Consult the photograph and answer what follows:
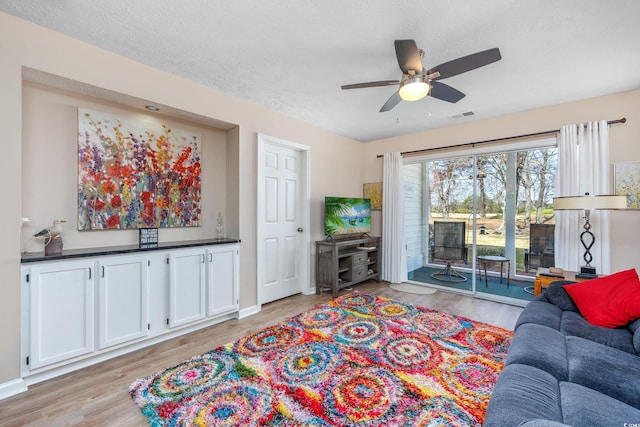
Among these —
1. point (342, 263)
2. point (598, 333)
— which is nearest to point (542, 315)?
point (598, 333)

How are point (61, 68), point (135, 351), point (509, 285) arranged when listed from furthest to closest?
point (509, 285) < point (135, 351) < point (61, 68)

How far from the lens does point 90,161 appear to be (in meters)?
2.49

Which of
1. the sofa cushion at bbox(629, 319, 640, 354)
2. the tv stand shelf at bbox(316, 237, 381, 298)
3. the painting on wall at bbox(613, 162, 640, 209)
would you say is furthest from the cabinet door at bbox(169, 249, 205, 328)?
the painting on wall at bbox(613, 162, 640, 209)

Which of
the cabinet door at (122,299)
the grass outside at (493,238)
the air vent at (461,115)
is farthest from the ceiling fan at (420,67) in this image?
the grass outside at (493,238)

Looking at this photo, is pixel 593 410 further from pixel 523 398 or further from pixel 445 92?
pixel 445 92

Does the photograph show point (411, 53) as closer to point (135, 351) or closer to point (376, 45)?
point (376, 45)

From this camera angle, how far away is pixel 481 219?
4.11 m

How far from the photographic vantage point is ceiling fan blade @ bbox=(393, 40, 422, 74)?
5.76ft

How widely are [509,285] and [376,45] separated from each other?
373cm

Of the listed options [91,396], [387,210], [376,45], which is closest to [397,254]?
[387,210]

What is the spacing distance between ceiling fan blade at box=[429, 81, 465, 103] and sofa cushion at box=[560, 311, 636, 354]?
6.26 ft

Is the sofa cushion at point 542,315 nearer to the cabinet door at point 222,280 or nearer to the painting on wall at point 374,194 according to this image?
the cabinet door at point 222,280

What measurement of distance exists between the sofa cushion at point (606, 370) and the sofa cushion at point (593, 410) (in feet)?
0.25

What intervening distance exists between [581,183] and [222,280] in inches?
166
